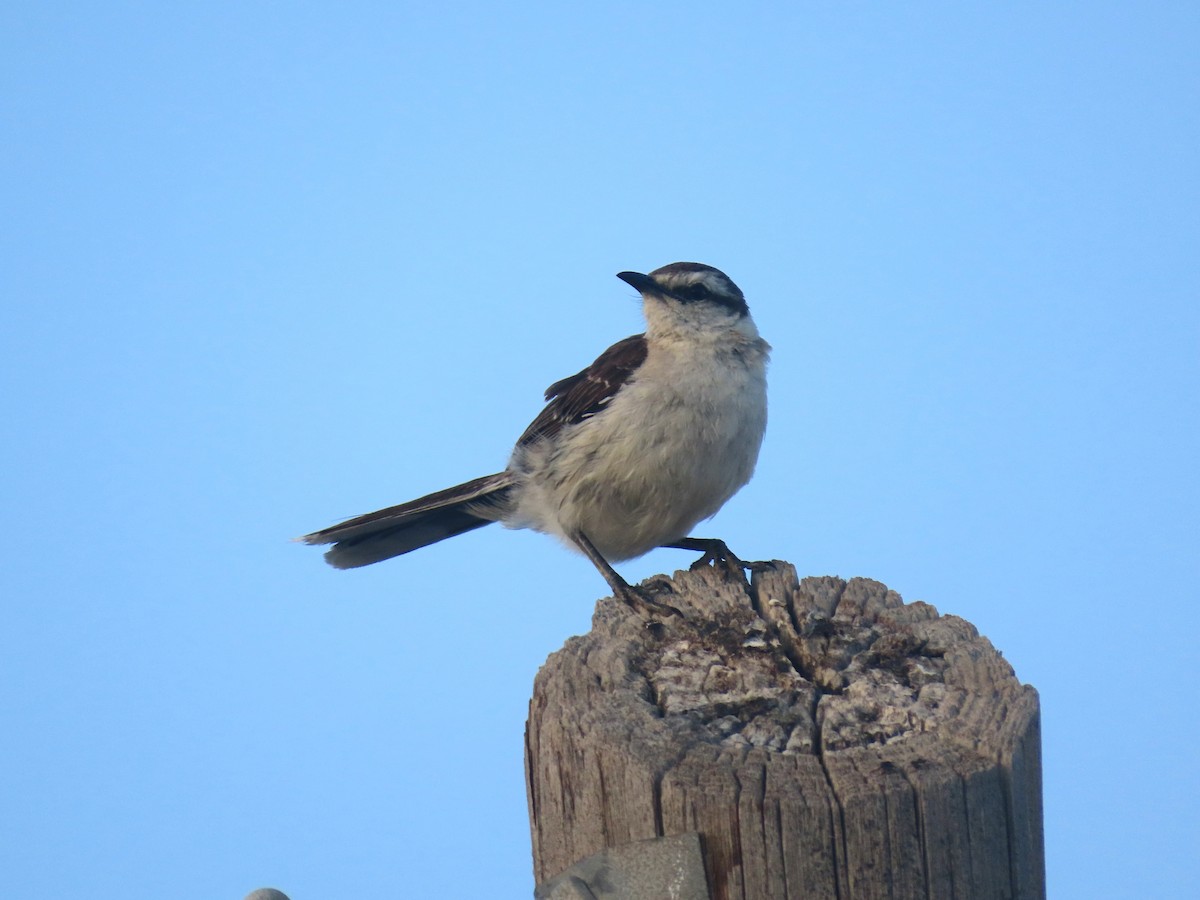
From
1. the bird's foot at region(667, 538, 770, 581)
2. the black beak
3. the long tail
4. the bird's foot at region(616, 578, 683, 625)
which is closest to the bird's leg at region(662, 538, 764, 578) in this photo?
the bird's foot at region(667, 538, 770, 581)

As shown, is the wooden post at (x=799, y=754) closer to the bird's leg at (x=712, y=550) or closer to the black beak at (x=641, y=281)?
the bird's leg at (x=712, y=550)

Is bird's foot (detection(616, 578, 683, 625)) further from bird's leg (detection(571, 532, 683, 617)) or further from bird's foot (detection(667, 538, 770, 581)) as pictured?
bird's foot (detection(667, 538, 770, 581))

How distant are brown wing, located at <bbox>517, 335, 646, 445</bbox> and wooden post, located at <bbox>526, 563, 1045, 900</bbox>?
7.71 feet

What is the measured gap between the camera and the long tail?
5977mm

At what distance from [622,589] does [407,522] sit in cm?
226

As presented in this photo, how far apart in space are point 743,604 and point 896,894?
1.22m

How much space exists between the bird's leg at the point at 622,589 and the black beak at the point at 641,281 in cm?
123

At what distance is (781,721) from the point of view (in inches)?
106

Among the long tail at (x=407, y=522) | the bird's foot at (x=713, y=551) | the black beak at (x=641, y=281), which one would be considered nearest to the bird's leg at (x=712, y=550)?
the bird's foot at (x=713, y=551)

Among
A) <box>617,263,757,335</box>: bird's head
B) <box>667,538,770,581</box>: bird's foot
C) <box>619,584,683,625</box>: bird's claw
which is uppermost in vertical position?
<box>617,263,757,335</box>: bird's head

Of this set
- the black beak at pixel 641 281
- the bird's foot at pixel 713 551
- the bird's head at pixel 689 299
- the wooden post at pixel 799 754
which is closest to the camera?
the wooden post at pixel 799 754

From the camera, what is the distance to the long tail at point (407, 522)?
5977 millimetres

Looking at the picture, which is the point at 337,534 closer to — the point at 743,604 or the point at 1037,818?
the point at 743,604

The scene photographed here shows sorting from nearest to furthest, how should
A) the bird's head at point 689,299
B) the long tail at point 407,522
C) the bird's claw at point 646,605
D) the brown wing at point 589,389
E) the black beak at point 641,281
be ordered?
the bird's claw at point 646,605
the brown wing at point 589,389
the bird's head at point 689,299
the black beak at point 641,281
the long tail at point 407,522
